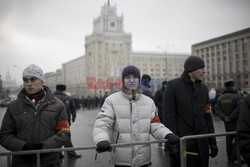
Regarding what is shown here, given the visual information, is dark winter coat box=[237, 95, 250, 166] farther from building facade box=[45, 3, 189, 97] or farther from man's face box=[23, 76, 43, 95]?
building facade box=[45, 3, 189, 97]

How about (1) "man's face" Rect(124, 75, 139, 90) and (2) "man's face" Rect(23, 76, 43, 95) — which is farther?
(1) "man's face" Rect(124, 75, 139, 90)

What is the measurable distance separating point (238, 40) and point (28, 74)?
63.7 m

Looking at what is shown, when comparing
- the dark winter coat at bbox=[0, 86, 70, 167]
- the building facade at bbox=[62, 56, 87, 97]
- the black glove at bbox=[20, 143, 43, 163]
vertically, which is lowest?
the black glove at bbox=[20, 143, 43, 163]

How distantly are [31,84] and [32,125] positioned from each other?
50 centimetres

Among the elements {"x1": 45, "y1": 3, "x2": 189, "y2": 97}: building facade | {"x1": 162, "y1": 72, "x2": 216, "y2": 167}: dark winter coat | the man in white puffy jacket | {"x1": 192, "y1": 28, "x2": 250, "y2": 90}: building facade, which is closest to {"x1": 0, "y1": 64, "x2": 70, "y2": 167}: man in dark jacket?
the man in white puffy jacket

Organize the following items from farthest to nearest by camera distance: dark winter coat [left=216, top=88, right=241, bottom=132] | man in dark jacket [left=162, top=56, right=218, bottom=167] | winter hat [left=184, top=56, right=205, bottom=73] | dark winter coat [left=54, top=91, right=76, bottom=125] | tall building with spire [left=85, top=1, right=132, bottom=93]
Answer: tall building with spire [left=85, top=1, right=132, bottom=93]
dark winter coat [left=54, top=91, right=76, bottom=125]
dark winter coat [left=216, top=88, right=241, bottom=132]
winter hat [left=184, top=56, right=205, bottom=73]
man in dark jacket [left=162, top=56, right=218, bottom=167]

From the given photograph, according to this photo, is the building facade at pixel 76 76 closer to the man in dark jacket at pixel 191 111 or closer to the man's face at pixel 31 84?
the man in dark jacket at pixel 191 111

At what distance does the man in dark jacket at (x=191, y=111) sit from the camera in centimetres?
361

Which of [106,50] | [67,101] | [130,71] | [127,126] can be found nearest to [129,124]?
[127,126]

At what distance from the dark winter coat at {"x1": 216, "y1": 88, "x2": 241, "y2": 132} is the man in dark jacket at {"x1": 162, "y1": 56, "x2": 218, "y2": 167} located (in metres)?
3.03

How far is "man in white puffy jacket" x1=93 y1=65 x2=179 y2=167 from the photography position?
303cm

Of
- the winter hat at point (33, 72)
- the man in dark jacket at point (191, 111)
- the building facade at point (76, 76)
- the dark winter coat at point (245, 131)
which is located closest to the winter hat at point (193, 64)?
the man in dark jacket at point (191, 111)

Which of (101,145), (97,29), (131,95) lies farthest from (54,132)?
(97,29)

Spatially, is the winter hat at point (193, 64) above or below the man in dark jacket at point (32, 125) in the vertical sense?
above
